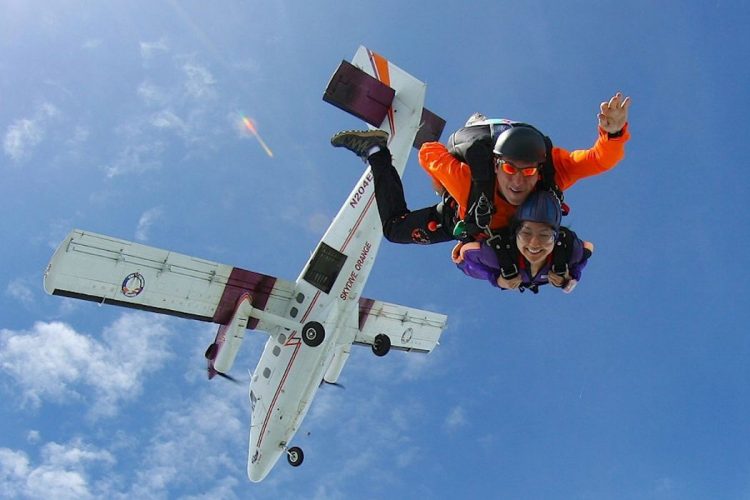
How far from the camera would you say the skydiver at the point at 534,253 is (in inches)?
219

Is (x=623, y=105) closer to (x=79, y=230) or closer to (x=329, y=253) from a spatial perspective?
(x=329, y=253)

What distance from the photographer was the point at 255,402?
1839cm

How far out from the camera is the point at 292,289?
18297mm

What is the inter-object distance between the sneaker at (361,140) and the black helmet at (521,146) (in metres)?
2.74

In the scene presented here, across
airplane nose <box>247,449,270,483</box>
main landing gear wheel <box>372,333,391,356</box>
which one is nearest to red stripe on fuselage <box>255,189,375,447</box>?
airplane nose <box>247,449,270,483</box>

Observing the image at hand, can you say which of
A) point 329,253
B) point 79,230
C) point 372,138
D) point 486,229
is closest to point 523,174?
point 486,229

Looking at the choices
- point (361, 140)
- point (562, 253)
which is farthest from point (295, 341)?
point (562, 253)

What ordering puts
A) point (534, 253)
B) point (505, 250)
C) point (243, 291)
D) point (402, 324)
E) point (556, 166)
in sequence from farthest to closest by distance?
point (402, 324) < point (243, 291) < point (556, 166) < point (505, 250) < point (534, 253)

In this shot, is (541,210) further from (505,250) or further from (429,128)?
(429,128)

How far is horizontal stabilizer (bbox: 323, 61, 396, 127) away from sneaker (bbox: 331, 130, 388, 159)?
823cm

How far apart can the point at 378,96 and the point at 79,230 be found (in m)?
9.07

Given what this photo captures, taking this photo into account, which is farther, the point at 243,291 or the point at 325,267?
the point at 243,291

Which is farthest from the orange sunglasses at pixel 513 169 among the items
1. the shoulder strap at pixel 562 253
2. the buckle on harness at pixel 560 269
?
the buckle on harness at pixel 560 269

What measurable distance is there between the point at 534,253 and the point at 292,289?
1331 cm
